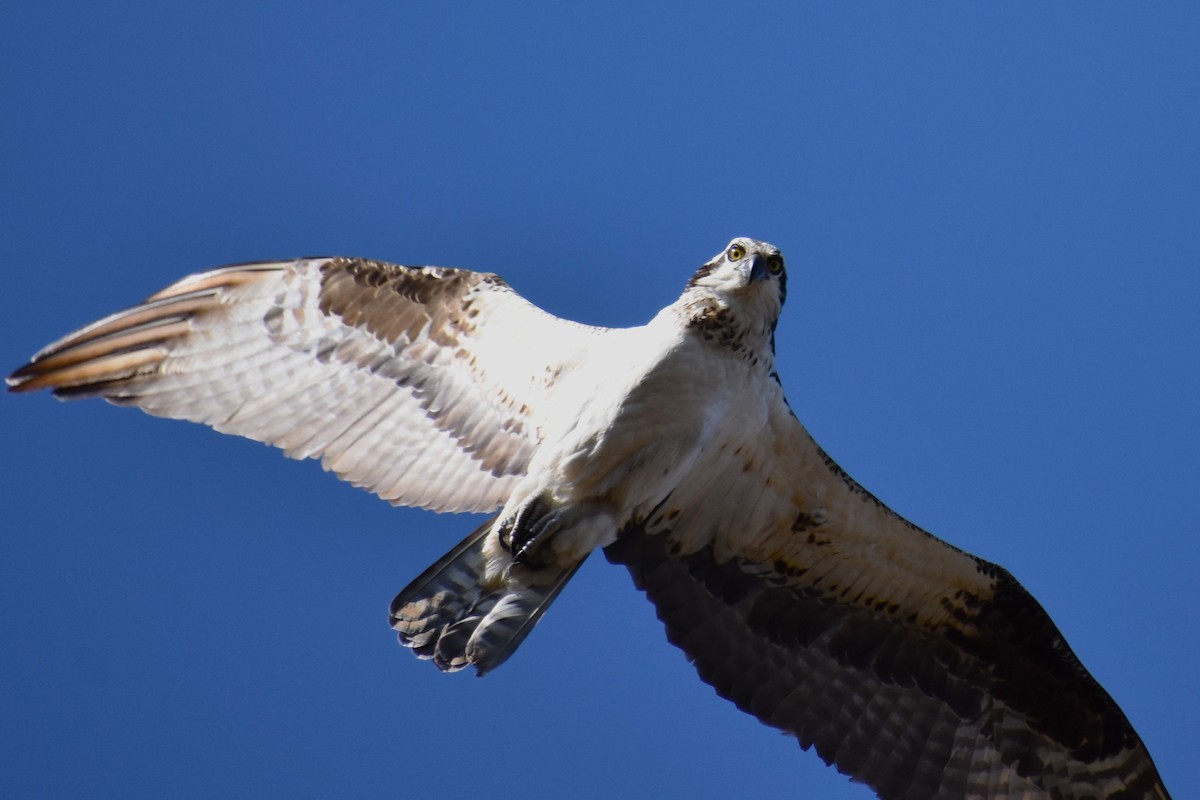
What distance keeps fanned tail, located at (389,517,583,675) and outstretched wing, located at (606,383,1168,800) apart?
3.39 feet

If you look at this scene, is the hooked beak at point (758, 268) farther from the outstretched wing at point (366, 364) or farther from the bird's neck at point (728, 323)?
the outstretched wing at point (366, 364)

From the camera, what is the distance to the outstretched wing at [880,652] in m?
9.35

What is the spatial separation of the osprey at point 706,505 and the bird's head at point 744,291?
0.63ft

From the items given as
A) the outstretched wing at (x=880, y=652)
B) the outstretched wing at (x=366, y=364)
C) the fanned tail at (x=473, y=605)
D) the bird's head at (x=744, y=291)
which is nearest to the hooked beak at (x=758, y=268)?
the bird's head at (x=744, y=291)

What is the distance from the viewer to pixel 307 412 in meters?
9.45

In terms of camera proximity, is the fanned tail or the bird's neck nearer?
the fanned tail

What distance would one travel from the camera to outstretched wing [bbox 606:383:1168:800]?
9.35 meters

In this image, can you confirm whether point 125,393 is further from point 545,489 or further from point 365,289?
point 545,489

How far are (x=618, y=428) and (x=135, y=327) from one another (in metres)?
2.97

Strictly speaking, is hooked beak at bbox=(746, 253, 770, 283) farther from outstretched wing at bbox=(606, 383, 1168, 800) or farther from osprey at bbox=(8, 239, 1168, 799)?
outstretched wing at bbox=(606, 383, 1168, 800)

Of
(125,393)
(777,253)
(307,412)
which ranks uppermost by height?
(777,253)

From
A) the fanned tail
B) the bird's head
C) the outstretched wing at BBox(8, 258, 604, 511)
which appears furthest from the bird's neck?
the fanned tail

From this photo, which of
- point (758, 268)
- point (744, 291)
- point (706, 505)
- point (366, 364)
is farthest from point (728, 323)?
point (366, 364)

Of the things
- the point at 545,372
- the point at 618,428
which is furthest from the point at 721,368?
the point at 545,372
